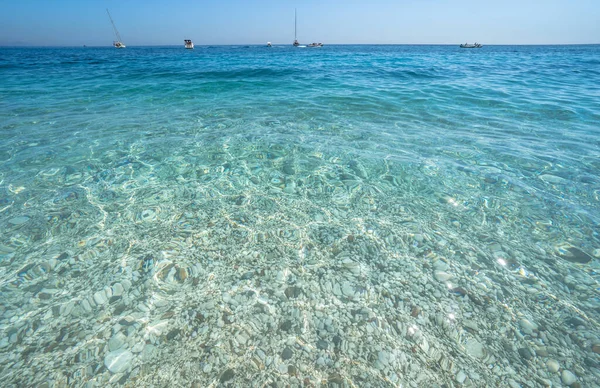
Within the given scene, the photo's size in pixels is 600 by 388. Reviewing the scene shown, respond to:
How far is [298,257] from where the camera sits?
3381mm

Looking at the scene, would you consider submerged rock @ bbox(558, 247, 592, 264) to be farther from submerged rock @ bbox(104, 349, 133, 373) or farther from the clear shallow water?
submerged rock @ bbox(104, 349, 133, 373)

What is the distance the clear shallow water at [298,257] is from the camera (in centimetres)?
227

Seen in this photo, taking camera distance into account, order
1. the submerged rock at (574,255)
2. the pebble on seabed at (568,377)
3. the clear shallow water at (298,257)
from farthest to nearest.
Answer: the submerged rock at (574,255) → the clear shallow water at (298,257) → the pebble on seabed at (568,377)

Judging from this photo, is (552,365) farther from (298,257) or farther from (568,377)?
(298,257)

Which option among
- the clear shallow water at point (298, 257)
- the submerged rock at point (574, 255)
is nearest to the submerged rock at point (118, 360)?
the clear shallow water at point (298, 257)

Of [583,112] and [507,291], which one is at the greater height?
[583,112]

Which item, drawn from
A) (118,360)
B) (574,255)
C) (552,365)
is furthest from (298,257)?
(574,255)

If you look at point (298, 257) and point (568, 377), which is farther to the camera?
point (298, 257)

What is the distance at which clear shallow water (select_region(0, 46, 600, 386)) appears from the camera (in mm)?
2273

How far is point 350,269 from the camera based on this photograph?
3.19 m

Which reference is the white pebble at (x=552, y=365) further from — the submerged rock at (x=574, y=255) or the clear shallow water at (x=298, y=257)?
the submerged rock at (x=574, y=255)

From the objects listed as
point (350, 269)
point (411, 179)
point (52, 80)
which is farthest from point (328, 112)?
point (52, 80)

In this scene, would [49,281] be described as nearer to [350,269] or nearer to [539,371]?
[350,269]

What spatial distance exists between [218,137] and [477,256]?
6774mm
